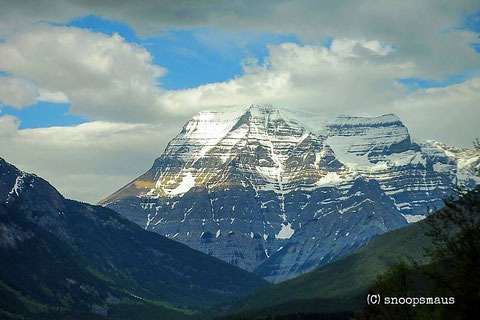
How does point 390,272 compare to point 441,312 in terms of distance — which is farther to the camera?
point 390,272

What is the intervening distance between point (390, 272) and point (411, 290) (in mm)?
5516

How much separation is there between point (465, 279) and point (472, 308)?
3398 millimetres

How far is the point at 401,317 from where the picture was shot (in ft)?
409

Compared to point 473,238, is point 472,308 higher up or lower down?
lower down

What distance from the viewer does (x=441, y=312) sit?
100188 mm

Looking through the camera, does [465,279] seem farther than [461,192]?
No

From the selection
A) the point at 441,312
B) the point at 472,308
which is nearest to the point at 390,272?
the point at 441,312

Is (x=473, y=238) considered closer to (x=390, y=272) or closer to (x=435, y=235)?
(x=435, y=235)

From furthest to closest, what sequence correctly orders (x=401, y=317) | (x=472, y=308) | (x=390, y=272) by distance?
(x=390, y=272)
(x=401, y=317)
(x=472, y=308)

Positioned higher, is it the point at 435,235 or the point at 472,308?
the point at 435,235

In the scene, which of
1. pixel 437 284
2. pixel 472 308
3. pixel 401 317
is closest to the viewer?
pixel 472 308

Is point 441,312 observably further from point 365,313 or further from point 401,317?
point 365,313

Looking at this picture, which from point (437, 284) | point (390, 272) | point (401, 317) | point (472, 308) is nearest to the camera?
point (472, 308)

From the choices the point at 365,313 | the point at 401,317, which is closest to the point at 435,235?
the point at 401,317
